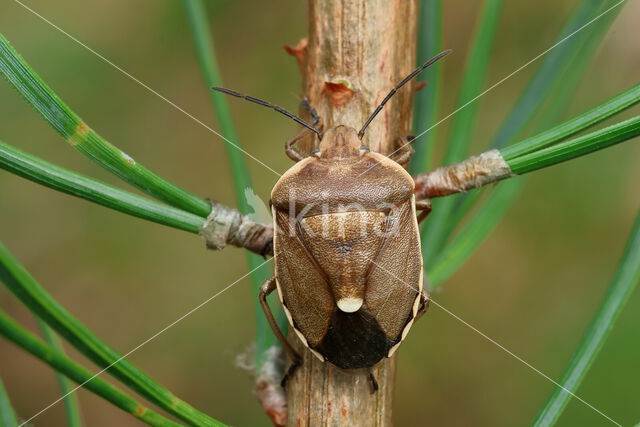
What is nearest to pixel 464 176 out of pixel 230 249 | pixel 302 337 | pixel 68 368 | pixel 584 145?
pixel 584 145

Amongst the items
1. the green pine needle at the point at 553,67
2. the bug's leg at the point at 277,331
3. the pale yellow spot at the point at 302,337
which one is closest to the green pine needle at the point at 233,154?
the bug's leg at the point at 277,331

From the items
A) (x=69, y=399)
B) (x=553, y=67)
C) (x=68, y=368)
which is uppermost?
(x=553, y=67)

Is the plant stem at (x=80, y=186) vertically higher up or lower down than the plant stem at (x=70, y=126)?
lower down

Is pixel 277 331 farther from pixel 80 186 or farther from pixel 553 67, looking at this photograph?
pixel 553 67

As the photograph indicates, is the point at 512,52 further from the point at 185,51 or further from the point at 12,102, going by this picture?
the point at 12,102

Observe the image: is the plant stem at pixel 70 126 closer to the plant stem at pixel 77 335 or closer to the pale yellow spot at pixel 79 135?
the pale yellow spot at pixel 79 135

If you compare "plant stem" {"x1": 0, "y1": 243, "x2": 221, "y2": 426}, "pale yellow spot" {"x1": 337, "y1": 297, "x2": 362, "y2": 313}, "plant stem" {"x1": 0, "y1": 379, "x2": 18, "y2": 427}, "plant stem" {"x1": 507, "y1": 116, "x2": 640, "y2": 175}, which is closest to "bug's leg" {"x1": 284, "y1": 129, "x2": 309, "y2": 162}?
→ "pale yellow spot" {"x1": 337, "y1": 297, "x2": 362, "y2": 313}
